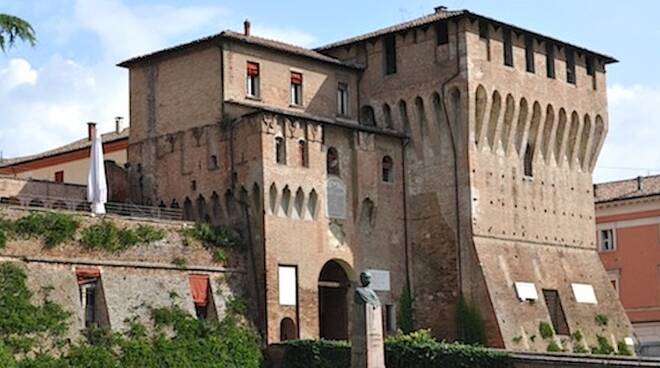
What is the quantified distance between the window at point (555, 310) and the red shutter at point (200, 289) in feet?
40.1

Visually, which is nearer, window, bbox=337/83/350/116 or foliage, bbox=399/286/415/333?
foliage, bbox=399/286/415/333

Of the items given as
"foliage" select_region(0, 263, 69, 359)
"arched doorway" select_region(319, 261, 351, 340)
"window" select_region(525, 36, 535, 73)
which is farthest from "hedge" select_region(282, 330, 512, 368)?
"window" select_region(525, 36, 535, 73)

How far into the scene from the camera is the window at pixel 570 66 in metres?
44.5

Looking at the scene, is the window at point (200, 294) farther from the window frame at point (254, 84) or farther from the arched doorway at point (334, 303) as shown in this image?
the window frame at point (254, 84)

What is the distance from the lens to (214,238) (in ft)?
120

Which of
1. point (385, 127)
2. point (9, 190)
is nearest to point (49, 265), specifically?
point (9, 190)

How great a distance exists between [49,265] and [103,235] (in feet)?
6.14

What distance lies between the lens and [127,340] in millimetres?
32656

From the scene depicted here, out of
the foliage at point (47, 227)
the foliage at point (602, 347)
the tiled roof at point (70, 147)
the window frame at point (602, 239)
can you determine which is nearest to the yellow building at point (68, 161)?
the tiled roof at point (70, 147)

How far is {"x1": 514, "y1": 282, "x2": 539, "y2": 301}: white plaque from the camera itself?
4069 centimetres

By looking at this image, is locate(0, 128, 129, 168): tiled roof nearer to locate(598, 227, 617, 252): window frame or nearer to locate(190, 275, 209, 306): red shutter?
locate(190, 275, 209, 306): red shutter

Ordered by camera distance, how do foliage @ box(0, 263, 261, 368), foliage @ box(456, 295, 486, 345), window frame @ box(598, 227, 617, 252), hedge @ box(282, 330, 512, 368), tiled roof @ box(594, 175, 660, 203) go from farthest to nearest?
window frame @ box(598, 227, 617, 252) → tiled roof @ box(594, 175, 660, 203) → foliage @ box(456, 295, 486, 345) → hedge @ box(282, 330, 512, 368) → foliage @ box(0, 263, 261, 368)

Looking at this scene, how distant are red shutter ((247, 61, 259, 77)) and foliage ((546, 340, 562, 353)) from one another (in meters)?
12.5

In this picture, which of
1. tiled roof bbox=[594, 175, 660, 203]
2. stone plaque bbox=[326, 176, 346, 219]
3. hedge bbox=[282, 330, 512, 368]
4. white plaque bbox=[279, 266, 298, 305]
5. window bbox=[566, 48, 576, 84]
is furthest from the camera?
tiled roof bbox=[594, 175, 660, 203]
